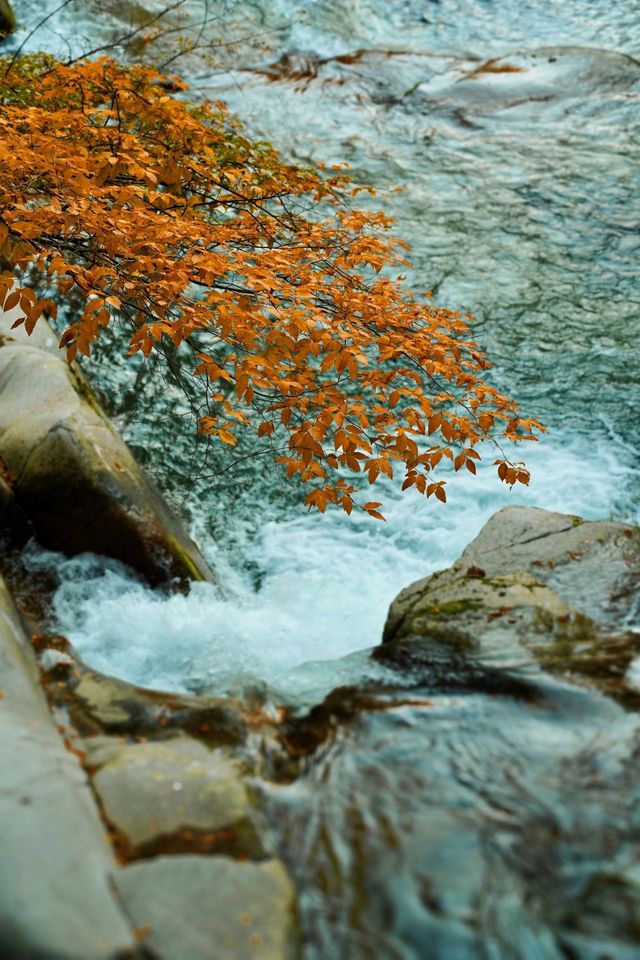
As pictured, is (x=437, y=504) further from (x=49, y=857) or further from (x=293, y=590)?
(x=49, y=857)

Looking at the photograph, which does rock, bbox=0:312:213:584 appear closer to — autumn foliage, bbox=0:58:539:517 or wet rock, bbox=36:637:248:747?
autumn foliage, bbox=0:58:539:517

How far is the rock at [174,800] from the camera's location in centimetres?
294

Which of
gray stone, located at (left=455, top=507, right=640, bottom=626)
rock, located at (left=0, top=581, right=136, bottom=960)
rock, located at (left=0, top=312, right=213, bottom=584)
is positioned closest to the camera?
rock, located at (left=0, top=581, right=136, bottom=960)

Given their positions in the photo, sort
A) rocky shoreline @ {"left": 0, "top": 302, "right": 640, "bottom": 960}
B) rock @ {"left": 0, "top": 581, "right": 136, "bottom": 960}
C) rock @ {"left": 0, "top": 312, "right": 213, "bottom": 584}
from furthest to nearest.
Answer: rock @ {"left": 0, "top": 312, "right": 213, "bottom": 584}, rocky shoreline @ {"left": 0, "top": 302, "right": 640, "bottom": 960}, rock @ {"left": 0, "top": 581, "right": 136, "bottom": 960}

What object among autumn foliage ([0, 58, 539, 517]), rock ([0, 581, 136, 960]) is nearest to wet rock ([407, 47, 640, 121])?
autumn foliage ([0, 58, 539, 517])

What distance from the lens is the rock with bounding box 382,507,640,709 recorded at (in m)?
4.00

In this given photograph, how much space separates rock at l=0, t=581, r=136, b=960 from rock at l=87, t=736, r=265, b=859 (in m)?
0.09

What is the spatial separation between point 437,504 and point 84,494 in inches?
118

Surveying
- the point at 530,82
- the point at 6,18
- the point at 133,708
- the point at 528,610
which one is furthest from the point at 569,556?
the point at 6,18

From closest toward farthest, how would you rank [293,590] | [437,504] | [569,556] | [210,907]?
[210,907] < [569,556] < [293,590] < [437,504]

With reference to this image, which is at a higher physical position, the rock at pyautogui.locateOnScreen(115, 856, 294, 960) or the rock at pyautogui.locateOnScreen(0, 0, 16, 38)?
the rock at pyautogui.locateOnScreen(0, 0, 16, 38)

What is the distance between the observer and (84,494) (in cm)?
536

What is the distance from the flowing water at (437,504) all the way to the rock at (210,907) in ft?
0.39

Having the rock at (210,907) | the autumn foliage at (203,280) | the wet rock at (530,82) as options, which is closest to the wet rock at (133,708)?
the rock at (210,907)
